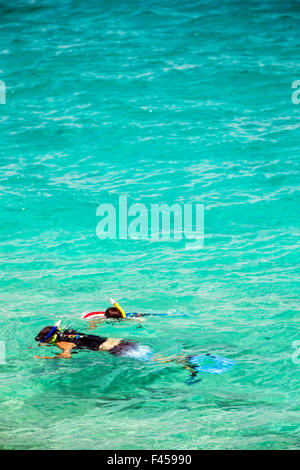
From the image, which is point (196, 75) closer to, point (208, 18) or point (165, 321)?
point (208, 18)

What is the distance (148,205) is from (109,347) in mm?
7271

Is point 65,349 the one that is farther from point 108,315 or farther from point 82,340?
point 108,315

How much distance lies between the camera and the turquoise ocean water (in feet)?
22.8

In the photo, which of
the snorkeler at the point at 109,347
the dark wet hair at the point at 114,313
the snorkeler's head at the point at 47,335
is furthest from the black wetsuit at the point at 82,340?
the dark wet hair at the point at 114,313

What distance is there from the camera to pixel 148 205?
15180 mm

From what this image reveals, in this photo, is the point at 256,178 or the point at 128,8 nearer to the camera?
the point at 256,178

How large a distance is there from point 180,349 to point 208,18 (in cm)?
1720

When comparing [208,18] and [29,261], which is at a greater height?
[208,18]

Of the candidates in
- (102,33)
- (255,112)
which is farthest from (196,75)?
(102,33)

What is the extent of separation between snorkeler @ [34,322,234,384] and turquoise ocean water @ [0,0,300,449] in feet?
0.53

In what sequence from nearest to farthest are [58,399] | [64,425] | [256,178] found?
1. [64,425]
2. [58,399]
3. [256,178]

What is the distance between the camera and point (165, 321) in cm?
977

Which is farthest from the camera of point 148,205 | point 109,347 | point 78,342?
point 148,205

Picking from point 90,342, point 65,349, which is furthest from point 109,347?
point 65,349
